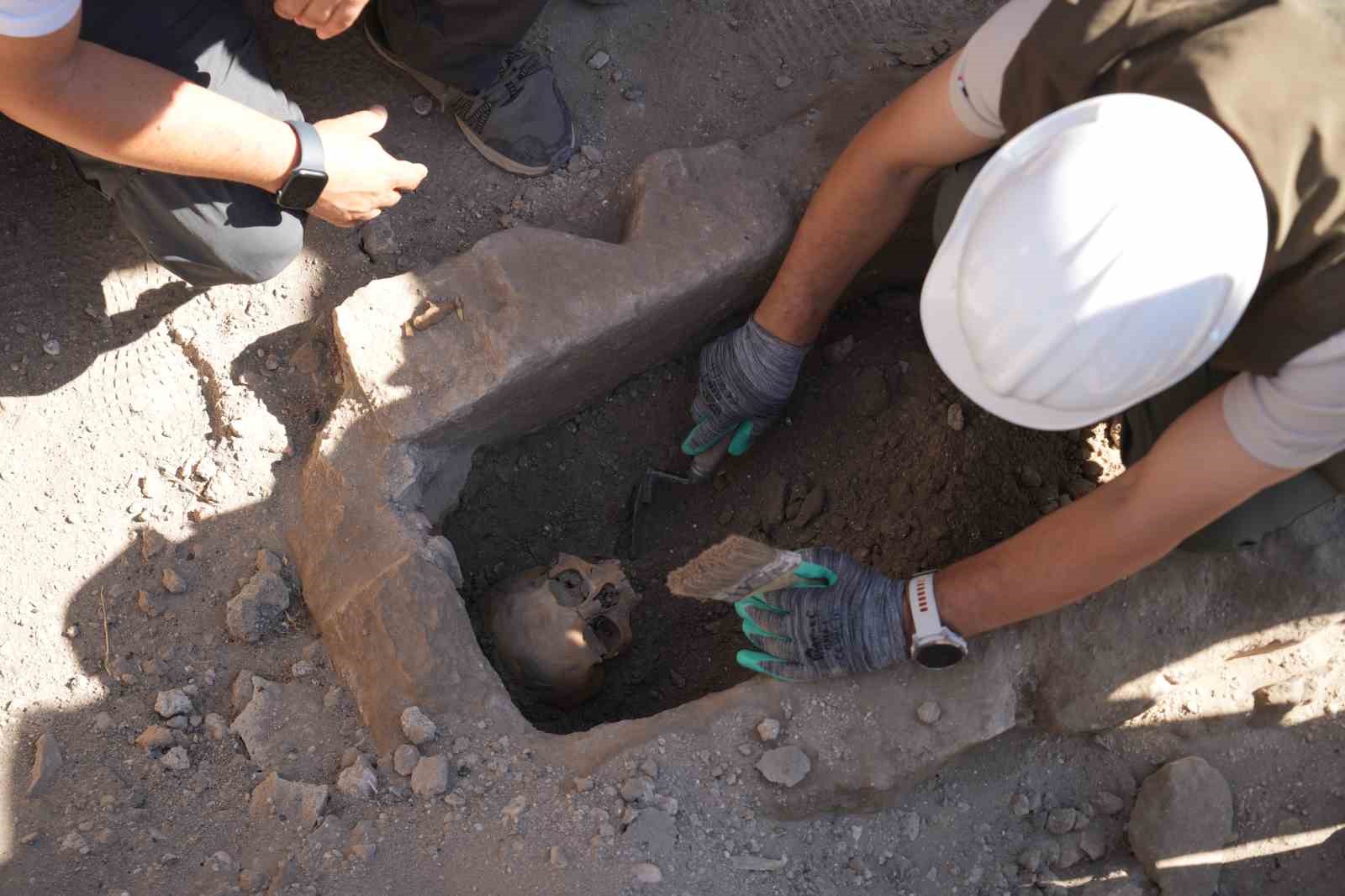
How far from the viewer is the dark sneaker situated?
264cm

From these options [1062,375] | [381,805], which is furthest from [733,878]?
[1062,375]

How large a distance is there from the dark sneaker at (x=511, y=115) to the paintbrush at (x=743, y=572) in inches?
44.6

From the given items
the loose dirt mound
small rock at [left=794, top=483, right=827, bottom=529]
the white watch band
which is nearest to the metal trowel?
the loose dirt mound

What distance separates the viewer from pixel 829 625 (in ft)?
6.97

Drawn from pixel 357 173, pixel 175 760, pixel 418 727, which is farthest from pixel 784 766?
pixel 357 173

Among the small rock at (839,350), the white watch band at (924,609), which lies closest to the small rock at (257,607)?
the white watch band at (924,609)

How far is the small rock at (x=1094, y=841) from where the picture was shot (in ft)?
7.13

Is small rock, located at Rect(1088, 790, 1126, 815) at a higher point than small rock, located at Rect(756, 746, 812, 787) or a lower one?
lower

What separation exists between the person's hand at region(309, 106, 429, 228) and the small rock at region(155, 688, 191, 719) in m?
1.03

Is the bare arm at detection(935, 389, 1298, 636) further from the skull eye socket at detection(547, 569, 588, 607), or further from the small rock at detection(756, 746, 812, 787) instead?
the skull eye socket at detection(547, 569, 588, 607)

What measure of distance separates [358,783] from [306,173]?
119 centimetres

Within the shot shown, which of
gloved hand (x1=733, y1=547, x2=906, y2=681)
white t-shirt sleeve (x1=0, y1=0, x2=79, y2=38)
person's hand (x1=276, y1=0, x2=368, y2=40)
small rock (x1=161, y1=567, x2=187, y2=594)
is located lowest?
small rock (x1=161, y1=567, x2=187, y2=594)

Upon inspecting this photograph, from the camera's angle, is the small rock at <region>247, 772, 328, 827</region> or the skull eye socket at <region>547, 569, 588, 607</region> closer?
the small rock at <region>247, 772, 328, 827</region>

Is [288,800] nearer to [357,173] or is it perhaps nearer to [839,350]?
[357,173]
